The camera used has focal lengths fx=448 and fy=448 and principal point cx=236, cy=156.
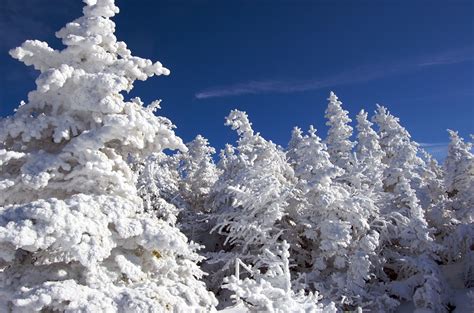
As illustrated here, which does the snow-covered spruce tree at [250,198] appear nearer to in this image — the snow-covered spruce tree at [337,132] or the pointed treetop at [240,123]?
the pointed treetop at [240,123]

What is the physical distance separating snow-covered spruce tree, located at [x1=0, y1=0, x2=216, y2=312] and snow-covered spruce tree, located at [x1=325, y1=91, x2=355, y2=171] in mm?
24730

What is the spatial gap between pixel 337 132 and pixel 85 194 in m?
27.5

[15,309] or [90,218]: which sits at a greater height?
[90,218]

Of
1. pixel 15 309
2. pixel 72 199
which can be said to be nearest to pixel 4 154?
pixel 72 199

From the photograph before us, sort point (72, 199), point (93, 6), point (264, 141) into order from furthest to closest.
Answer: point (264, 141)
point (93, 6)
point (72, 199)

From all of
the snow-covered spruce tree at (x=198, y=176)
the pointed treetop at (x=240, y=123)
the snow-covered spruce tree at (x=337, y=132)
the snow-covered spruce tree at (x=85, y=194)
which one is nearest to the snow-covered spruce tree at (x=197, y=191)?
the snow-covered spruce tree at (x=198, y=176)

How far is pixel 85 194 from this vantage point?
966 cm

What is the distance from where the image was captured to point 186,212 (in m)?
27.2

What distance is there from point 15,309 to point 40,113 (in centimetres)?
450

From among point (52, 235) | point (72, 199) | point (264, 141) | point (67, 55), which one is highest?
point (264, 141)

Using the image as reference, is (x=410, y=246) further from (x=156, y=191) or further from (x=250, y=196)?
(x=156, y=191)

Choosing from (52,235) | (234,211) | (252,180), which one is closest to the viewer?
(52,235)

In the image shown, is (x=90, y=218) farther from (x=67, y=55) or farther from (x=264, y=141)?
(x=264, y=141)

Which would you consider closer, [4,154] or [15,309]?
[15,309]
